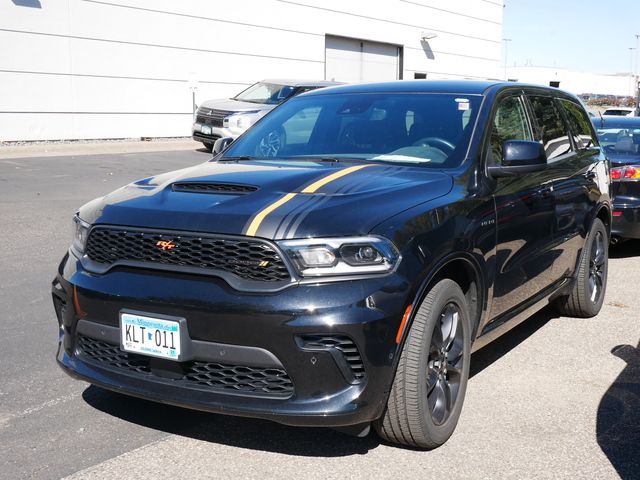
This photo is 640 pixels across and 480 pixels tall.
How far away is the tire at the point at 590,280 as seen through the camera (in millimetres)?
5948

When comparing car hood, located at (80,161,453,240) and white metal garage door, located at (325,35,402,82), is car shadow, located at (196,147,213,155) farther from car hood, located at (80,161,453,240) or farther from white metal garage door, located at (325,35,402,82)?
car hood, located at (80,161,453,240)

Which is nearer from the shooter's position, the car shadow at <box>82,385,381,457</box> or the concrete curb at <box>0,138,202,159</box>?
the car shadow at <box>82,385,381,457</box>

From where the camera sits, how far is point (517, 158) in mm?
4355

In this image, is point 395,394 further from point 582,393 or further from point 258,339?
point 582,393

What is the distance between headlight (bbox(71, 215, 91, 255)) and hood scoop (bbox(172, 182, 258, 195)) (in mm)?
466

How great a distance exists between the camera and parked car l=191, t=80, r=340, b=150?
18094 mm

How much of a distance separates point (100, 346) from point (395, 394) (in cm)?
137

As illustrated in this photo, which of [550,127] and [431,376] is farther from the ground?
[550,127]

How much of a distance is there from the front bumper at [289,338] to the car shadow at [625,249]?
655cm

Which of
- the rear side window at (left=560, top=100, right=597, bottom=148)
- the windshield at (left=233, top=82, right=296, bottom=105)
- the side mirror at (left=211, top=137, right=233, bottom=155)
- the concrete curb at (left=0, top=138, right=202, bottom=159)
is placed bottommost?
the concrete curb at (left=0, top=138, right=202, bottom=159)

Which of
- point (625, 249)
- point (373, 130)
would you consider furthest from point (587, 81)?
point (373, 130)

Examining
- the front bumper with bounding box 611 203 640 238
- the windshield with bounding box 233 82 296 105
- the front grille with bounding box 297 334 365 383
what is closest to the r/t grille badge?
the front grille with bounding box 297 334 365 383

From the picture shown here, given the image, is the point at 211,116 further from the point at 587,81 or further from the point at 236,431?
the point at 587,81

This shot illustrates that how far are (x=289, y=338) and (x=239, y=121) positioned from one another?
1531 cm
